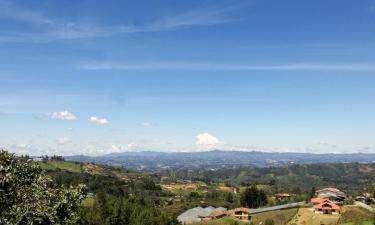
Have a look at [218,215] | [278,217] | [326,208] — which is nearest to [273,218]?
[278,217]

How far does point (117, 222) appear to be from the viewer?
122250 mm

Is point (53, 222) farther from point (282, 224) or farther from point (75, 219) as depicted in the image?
point (282, 224)

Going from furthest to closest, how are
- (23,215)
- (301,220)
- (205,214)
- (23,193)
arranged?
(205,214)
(301,220)
(23,193)
(23,215)

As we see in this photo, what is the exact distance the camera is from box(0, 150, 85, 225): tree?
25359mm

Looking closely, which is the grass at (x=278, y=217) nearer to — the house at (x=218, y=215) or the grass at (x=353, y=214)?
the house at (x=218, y=215)

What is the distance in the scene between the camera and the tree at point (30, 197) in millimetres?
25359

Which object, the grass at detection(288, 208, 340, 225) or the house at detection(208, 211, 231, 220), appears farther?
the house at detection(208, 211, 231, 220)

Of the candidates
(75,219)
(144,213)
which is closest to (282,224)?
(144,213)

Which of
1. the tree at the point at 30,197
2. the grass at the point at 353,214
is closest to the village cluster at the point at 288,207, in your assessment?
the grass at the point at 353,214

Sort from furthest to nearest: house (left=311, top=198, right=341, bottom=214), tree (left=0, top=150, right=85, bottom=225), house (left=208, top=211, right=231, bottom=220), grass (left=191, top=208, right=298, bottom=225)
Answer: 1. house (left=208, top=211, right=231, bottom=220)
2. grass (left=191, top=208, right=298, bottom=225)
3. house (left=311, top=198, right=341, bottom=214)
4. tree (left=0, top=150, right=85, bottom=225)

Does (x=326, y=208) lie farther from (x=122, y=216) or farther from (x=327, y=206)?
(x=122, y=216)

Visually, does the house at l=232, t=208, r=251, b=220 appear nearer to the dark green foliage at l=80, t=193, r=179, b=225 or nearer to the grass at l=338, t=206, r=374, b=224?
the grass at l=338, t=206, r=374, b=224

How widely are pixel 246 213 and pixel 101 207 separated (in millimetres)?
57262

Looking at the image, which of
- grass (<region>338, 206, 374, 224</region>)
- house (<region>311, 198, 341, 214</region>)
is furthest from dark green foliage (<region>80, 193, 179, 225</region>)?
house (<region>311, 198, 341, 214</region>)
